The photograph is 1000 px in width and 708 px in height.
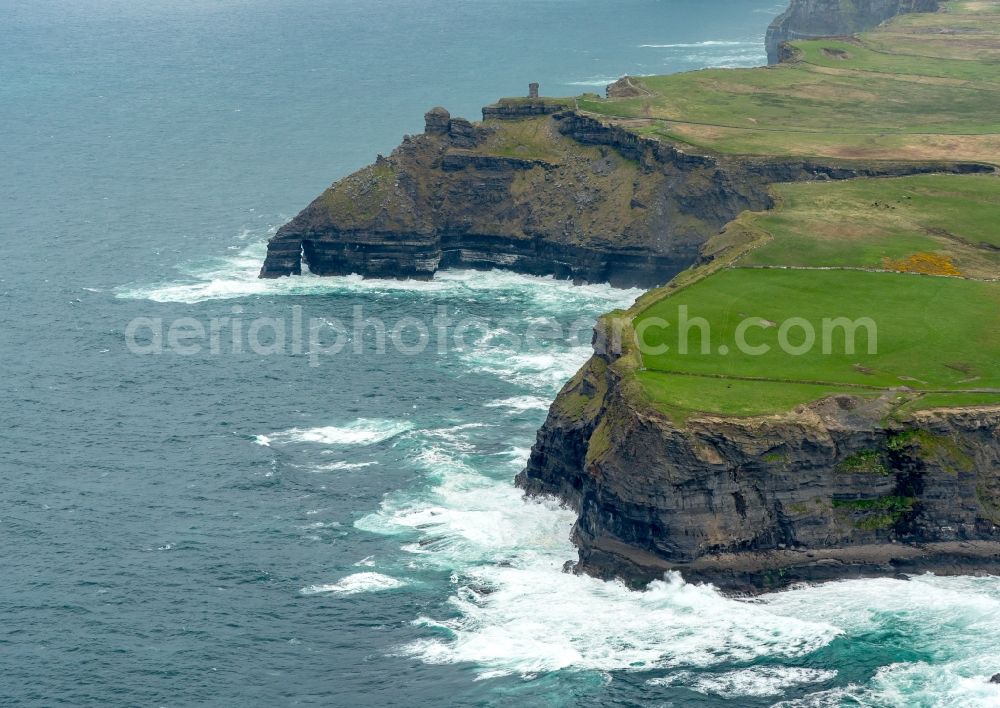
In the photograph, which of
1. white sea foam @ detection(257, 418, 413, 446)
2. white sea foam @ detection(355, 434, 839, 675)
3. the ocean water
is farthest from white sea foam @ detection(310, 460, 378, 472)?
white sea foam @ detection(355, 434, 839, 675)

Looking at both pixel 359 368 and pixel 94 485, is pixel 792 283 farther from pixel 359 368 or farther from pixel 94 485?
pixel 94 485

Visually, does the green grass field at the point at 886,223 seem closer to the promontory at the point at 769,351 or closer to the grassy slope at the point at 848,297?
the grassy slope at the point at 848,297

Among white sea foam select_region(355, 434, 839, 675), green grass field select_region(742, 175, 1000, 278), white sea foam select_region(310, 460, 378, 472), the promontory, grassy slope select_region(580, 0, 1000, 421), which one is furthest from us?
green grass field select_region(742, 175, 1000, 278)

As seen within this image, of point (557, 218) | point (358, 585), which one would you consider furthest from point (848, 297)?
point (557, 218)

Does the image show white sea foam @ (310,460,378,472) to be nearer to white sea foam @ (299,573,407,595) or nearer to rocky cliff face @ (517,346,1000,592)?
white sea foam @ (299,573,407,595)

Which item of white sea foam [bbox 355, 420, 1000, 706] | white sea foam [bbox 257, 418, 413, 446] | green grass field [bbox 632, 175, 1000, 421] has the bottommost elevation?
white sea foam [bbox 355, 420, 1000, 706]

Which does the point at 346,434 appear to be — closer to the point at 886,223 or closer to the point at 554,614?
the point at 554,614

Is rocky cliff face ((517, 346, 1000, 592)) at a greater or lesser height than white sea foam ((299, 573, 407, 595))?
greater
